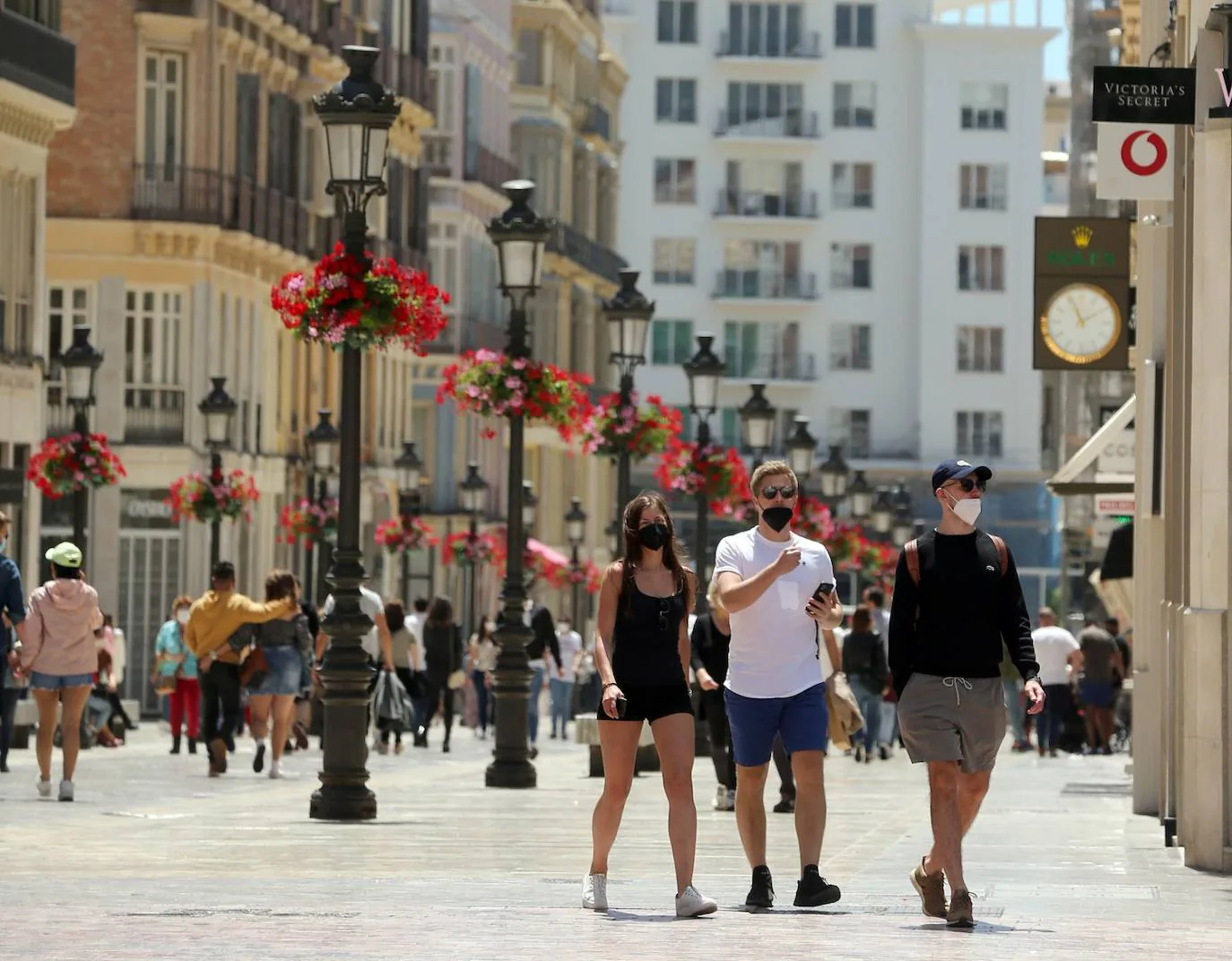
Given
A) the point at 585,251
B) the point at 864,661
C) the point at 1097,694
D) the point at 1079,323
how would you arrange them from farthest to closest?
the point at 585,251 → the point at 1097,694 → the point at 864,661 → the point at 1079,323

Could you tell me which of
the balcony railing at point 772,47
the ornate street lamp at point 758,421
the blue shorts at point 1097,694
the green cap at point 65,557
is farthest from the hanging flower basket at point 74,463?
the balcony railing at point 772,47

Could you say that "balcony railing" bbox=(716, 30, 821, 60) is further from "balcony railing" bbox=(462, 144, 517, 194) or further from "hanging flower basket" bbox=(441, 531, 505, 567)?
"hanging flower basket" bbox=(441, 531, 505, 567)

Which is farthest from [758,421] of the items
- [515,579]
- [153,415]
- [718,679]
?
[718,679]

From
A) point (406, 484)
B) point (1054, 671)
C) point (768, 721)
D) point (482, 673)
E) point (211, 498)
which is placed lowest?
point (482, 673)

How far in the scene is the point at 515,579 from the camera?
28156 millimetres

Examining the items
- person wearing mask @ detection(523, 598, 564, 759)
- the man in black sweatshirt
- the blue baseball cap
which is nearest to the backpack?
the man in black sweatshirt

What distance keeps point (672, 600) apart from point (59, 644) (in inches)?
408

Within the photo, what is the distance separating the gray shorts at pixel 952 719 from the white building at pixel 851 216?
310ft

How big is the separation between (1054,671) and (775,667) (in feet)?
90.1

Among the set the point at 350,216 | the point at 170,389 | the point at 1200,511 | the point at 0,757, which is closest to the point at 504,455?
the point at 170,389

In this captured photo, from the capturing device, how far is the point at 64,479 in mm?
38719

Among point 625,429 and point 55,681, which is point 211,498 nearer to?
point 625,429

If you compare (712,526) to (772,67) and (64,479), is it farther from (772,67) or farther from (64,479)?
(64,479)

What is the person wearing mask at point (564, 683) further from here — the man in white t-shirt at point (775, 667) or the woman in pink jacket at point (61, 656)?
the man in white t-shirt at point (775, 667)
